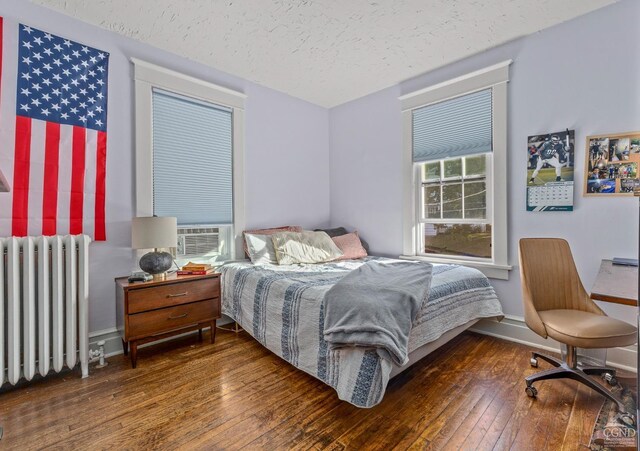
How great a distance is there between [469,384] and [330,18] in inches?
114

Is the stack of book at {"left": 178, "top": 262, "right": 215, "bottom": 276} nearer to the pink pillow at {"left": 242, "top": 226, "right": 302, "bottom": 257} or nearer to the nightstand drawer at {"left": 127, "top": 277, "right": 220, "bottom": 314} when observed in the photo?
the nightstand drawer at {"left": 127, "top": 277, "right": 220, "bottom": 314}

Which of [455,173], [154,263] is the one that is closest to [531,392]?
[455,173]

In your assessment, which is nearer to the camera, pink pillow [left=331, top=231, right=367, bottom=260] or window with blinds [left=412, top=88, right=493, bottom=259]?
window with blinds [left=412, top=88, right=493, bottom=259]

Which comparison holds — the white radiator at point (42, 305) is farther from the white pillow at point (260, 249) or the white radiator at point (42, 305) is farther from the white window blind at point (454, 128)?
the white window blind at point (454, 128)

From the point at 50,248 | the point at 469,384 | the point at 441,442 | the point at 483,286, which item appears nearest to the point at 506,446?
the point at 441,442

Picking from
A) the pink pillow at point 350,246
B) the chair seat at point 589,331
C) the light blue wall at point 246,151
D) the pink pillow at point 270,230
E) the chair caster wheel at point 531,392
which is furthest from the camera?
the pink pillow at point 350,246

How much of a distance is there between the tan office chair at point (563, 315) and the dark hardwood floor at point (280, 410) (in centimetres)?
14

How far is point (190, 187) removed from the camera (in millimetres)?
3018

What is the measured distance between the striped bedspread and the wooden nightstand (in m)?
0.25

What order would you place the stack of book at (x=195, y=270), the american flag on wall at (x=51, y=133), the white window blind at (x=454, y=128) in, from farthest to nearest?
the white window blind at (x=454, y=128) → the stack of book at (x=195, y=270) → the american flag on wall at (x=51, y=133)

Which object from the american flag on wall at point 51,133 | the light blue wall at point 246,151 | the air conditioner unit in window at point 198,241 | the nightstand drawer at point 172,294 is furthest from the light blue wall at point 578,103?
the american flag on wall at point 51,133

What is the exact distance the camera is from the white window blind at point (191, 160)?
2.84 m

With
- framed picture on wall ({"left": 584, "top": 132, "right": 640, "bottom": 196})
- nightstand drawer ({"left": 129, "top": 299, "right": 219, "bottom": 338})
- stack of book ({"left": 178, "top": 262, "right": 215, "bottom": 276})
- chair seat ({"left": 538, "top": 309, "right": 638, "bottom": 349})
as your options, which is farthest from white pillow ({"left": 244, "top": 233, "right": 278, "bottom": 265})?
framed picture on wall ({"left": 584, "top": 132, "right": 640, "bottom": 196})

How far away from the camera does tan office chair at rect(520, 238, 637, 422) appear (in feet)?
5.63
